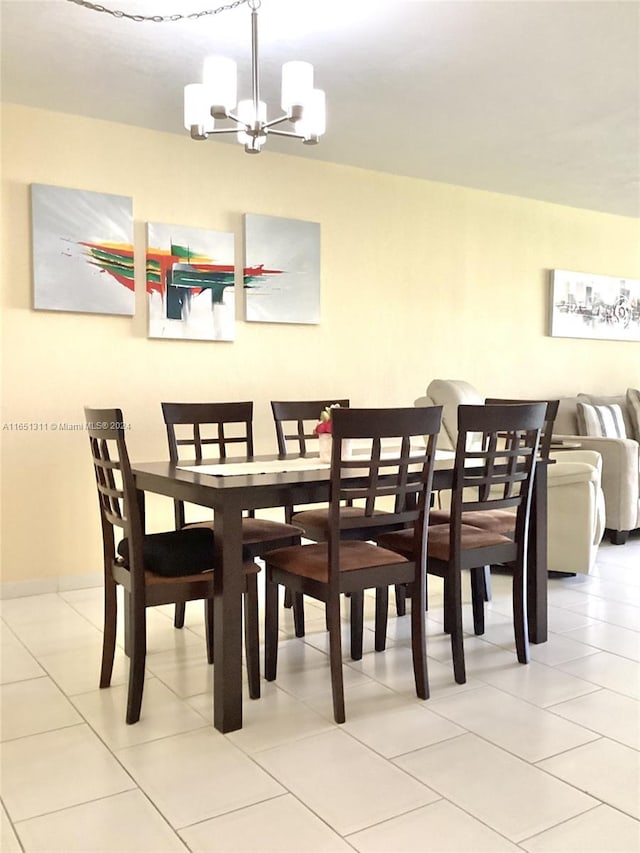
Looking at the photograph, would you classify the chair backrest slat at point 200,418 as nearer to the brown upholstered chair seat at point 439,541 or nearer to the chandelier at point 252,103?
the brown upholstered chair seat at point 439,541

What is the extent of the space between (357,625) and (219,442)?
1.11 meters

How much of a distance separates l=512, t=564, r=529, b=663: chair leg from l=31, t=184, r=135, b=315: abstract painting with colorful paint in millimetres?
2468

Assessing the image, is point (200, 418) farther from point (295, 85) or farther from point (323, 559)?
point (295, 85)

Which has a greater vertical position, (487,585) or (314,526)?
(314,526)

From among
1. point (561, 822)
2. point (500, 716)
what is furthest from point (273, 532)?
point (561, 822)

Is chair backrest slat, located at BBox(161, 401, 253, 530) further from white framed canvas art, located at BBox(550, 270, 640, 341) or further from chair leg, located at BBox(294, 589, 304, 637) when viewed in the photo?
white framed canvas art, located at BBox(550, 270, 640, 341)

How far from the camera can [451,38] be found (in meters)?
3.13

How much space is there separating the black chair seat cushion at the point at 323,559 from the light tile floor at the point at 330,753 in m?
0.44

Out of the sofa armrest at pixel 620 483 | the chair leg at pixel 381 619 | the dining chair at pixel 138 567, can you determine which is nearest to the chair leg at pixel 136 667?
the dining chair at pixel 138 567

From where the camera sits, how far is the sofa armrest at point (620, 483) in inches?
188

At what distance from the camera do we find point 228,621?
2367 mm

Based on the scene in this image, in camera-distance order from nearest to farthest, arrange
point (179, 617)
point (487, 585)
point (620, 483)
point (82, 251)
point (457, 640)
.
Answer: point (457, 640), point (179, 617), point (487, 585), point (82, 251), point (620, 483)

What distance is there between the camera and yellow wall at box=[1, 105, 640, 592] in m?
3.94

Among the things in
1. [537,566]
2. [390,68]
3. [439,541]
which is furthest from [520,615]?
[390,68]
